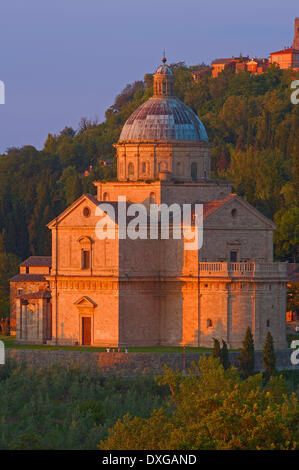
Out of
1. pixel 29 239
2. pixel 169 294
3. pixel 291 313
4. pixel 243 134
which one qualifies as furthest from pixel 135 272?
pixel 243 134

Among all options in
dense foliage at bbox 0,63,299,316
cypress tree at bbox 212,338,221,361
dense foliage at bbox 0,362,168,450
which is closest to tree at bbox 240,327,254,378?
cypress tree at bbox 212,338,221,361

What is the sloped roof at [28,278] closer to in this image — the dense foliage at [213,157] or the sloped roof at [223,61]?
the dense foliage at [213,157]

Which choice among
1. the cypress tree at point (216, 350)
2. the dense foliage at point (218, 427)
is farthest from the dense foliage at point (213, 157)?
the dense foliage at point (218, 427)

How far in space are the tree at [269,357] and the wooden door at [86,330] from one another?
9.32 m

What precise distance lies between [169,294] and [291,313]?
12.4m

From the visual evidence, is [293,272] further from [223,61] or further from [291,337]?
[223,61]

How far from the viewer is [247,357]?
73.6 meters

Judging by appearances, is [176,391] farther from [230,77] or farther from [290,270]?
[230,77]

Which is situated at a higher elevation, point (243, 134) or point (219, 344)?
point (243, 134)

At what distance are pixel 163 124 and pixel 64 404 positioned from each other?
18.2 metres

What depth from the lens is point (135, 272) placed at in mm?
78500

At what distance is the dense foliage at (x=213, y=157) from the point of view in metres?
106

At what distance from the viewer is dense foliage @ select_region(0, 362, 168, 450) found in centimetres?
6175

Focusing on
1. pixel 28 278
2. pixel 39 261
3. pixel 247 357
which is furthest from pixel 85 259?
pixel 39 261
